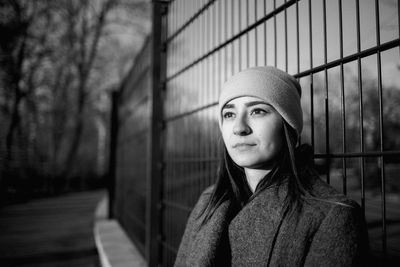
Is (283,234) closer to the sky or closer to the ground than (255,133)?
closer to the ground

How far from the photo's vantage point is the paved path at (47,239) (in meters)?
5.05

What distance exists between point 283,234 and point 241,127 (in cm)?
38

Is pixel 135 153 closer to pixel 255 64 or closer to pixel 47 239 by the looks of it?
pixel 47 239

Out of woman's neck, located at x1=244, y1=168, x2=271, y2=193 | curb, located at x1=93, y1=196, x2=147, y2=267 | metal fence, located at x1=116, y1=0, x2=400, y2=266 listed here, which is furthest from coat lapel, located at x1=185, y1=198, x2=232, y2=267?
curb, located at x1=93, y1=196, x2=147, y2=267

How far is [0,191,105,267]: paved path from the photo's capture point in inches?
199

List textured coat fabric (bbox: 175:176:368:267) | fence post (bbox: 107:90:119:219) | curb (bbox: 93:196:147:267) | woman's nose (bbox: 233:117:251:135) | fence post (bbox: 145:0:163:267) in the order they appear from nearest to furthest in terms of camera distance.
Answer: textured coat fabric (bbox: 175:176:368:267)
woman's nose (bbox: 233:117:251:135)
fence post (bbox: 145:0:163:267)
curb (bbox: 93:196:147:267)
fence post (bbox: 107:90:119:219)

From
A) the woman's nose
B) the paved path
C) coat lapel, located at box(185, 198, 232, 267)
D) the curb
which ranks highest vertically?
the woman's nose

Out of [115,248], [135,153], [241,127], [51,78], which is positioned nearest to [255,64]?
[241,127]

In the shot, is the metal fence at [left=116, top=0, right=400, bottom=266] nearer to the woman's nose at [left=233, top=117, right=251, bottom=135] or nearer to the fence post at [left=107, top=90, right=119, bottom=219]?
the woman's nose at [left=233, top=117, right=251, bottom=135]

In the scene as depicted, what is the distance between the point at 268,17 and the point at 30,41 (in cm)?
1361

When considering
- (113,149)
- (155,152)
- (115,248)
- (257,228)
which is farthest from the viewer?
(113,149)

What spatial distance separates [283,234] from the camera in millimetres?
1063

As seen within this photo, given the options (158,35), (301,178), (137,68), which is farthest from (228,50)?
(137,68)

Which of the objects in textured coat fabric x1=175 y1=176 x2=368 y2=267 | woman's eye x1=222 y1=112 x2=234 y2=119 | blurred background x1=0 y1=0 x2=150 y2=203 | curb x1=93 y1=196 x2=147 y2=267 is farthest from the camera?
blurred background x1=0 y1=0 x2=150 y2=203
